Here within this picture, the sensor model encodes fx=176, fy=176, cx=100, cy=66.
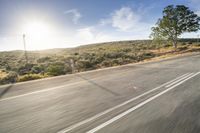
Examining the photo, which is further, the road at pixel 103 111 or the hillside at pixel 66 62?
the hillside at pixel 66 62

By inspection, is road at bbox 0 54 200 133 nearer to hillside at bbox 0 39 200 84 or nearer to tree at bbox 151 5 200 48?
hillside at bbox 0 39 200 84

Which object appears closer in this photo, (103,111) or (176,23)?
(103,111)

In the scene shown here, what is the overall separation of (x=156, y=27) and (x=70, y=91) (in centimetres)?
4229

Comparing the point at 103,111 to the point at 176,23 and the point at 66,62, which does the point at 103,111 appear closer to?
the point at 66,62

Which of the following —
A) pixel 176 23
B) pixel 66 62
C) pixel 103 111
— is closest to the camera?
pixel 103 111

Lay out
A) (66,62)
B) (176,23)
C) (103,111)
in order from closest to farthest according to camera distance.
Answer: (103,111), (66,62), (176,23)

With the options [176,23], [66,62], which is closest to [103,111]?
A: [66,62]

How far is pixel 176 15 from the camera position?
140 ft

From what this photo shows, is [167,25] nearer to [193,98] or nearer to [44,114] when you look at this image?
[193,98]

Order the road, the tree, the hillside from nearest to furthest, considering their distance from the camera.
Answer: the road → the hillside → the tree

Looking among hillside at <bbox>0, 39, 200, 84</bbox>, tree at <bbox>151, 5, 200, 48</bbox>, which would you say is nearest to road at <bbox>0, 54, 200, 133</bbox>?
hillside at <bbox>0, 39, 200, 84</bbox>

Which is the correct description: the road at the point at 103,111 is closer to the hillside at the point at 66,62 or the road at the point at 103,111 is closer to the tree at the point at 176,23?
the hillside at the point at 66,62

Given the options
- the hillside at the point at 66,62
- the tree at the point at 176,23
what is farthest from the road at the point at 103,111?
the tree at the point at 176,23

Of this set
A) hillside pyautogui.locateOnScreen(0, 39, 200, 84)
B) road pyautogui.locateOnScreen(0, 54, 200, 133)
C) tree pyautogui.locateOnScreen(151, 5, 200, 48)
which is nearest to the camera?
road pyautogui.locateOnScreen(0, 54, 200, 133)
